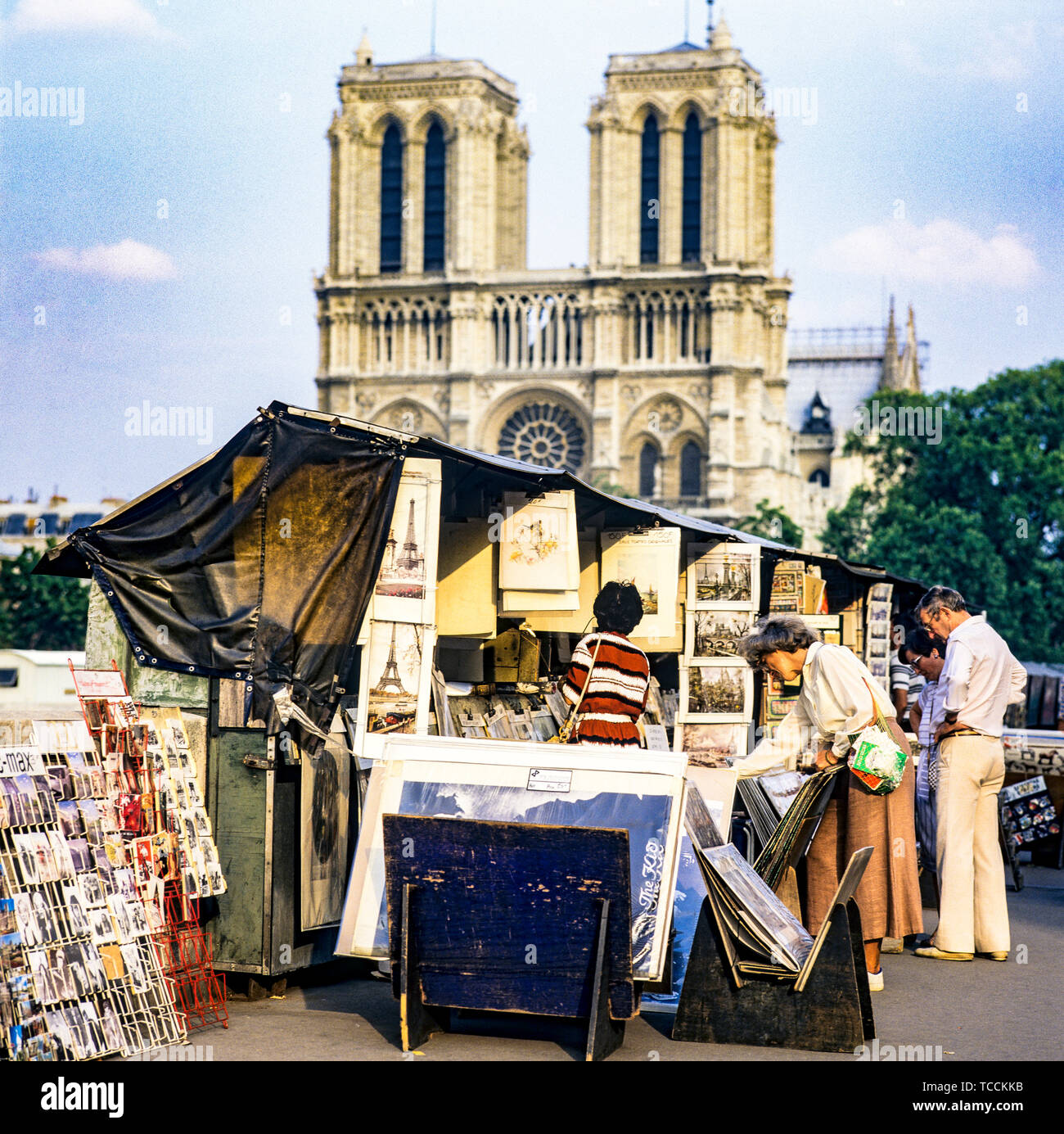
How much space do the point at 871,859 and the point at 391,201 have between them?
2557 inches

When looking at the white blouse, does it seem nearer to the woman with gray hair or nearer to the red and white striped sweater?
the woman with gray hair

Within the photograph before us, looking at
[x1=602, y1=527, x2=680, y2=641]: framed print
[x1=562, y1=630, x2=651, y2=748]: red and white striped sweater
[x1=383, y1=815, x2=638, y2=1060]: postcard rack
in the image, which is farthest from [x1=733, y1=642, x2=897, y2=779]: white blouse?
[x1=602, y1=527, x2=680, y2=641]: framed print

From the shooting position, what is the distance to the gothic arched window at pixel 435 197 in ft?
228

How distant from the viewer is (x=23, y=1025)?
19.1 ft

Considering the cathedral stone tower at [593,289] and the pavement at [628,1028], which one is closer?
the pavement at [628,1028]

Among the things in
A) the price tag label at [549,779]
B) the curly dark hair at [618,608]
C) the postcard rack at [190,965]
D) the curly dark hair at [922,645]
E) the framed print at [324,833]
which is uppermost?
the curly dark hair at [618,608]

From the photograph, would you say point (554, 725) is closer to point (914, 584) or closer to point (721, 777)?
point (721, 777)

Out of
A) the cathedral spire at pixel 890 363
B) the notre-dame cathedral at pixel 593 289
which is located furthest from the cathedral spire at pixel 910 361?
the notre-dame cathedral at pixel 593 289

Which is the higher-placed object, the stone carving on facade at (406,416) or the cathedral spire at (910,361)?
the cathedral spire at (910,361)

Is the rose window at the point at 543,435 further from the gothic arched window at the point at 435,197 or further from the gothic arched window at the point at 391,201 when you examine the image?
the gothic arched window at the point at 391,201

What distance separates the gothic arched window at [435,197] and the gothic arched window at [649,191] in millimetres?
8426

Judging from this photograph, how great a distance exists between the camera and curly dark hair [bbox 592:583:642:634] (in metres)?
7.50

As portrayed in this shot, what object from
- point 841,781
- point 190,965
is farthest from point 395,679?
point 841,781

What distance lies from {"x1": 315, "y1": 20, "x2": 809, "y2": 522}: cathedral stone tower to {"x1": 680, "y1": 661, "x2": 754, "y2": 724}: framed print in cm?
5508
